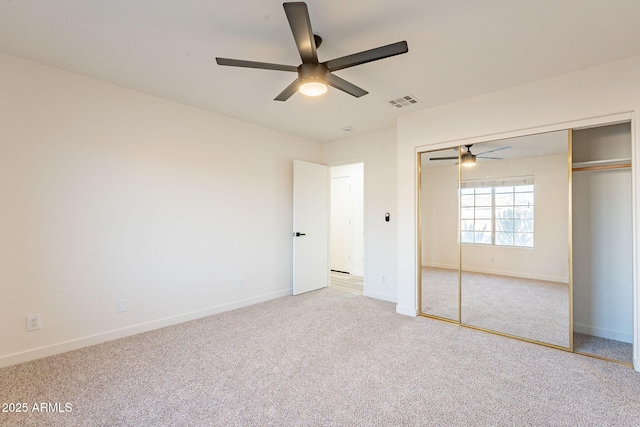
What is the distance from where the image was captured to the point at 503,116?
10.2 ft

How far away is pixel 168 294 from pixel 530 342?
4037 millimetres

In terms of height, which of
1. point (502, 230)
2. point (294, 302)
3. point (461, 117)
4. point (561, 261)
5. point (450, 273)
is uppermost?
point (461, 117)

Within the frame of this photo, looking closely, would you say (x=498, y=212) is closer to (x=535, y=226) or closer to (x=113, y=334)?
(x=535, y=226)

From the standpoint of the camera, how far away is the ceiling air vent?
10.9ft

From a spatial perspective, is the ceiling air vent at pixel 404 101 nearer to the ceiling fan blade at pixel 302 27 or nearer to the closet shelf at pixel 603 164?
the ceiling fan blade at pixel 302 27

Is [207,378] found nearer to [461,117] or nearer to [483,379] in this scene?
[483,379]

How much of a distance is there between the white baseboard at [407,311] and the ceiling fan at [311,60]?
276 cm

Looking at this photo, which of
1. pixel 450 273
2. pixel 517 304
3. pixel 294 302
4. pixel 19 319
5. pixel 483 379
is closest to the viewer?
pixel 483 379

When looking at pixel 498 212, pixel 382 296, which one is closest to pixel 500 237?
pixel 498 212

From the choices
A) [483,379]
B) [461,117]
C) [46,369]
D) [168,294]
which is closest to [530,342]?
[483,379]

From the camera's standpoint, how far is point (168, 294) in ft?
11.2

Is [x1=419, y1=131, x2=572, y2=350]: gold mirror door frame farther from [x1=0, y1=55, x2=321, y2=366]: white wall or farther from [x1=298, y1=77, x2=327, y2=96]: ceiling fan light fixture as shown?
[x1=0, y1=55, x2=321, y2=366]: white wall

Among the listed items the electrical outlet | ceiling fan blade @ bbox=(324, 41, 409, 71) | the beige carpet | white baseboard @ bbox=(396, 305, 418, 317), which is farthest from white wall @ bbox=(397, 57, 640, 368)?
the electrical outlet

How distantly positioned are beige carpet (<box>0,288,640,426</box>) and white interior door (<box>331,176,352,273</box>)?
3368 millimetres
